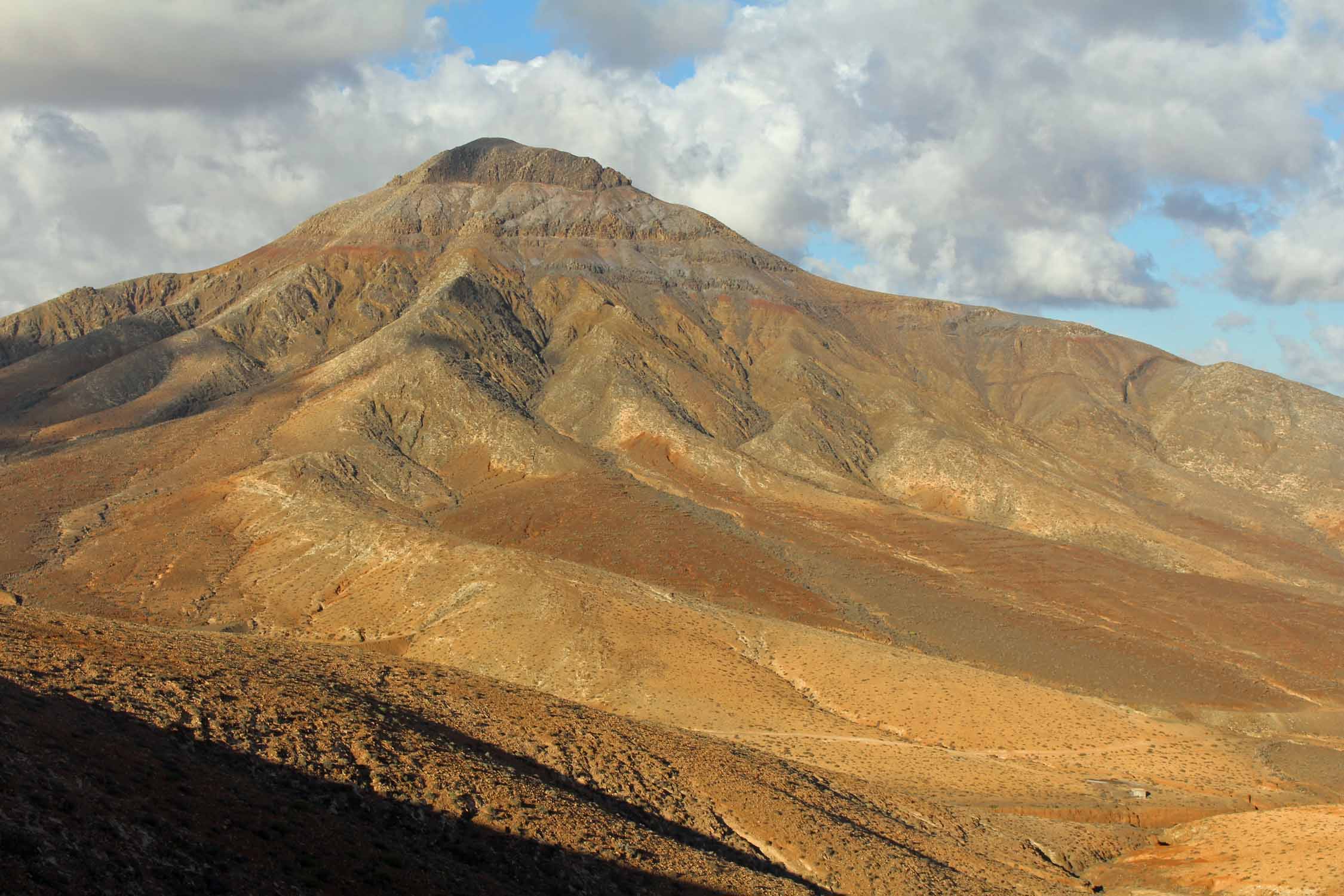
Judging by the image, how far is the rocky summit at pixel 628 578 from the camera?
18.9m

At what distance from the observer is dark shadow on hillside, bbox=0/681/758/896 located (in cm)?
1244

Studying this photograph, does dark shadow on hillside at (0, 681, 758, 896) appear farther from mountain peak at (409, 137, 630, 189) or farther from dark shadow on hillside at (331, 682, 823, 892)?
mountain peak at (409, 137, 630, 189)

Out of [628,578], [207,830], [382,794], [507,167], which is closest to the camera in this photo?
A: [207,830]

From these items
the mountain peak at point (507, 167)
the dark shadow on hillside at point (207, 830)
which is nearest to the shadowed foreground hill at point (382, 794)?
the dark shadow on hillside at point (207, 830)

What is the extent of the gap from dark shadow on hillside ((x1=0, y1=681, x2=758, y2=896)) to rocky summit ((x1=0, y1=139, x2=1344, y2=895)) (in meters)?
0.09

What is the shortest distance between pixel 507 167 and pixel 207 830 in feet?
452

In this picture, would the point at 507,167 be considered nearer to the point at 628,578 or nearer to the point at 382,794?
the point at 628,578

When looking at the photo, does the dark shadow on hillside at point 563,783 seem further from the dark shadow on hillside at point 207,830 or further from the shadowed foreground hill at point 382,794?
the dark shadow on hillside at point 207,830

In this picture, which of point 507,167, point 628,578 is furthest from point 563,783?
point 507,167

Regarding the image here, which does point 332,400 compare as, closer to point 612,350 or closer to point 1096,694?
point 612,350

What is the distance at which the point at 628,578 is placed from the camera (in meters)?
51.3

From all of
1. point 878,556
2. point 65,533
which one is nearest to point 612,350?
point 878,556

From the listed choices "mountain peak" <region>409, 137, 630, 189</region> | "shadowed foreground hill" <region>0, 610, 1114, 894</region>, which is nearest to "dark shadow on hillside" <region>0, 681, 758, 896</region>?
"shadowed foreground hill" <region>0, 610, 1114, 894</region>

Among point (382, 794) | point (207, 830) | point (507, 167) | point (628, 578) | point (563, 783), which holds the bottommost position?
point (563, 783)
